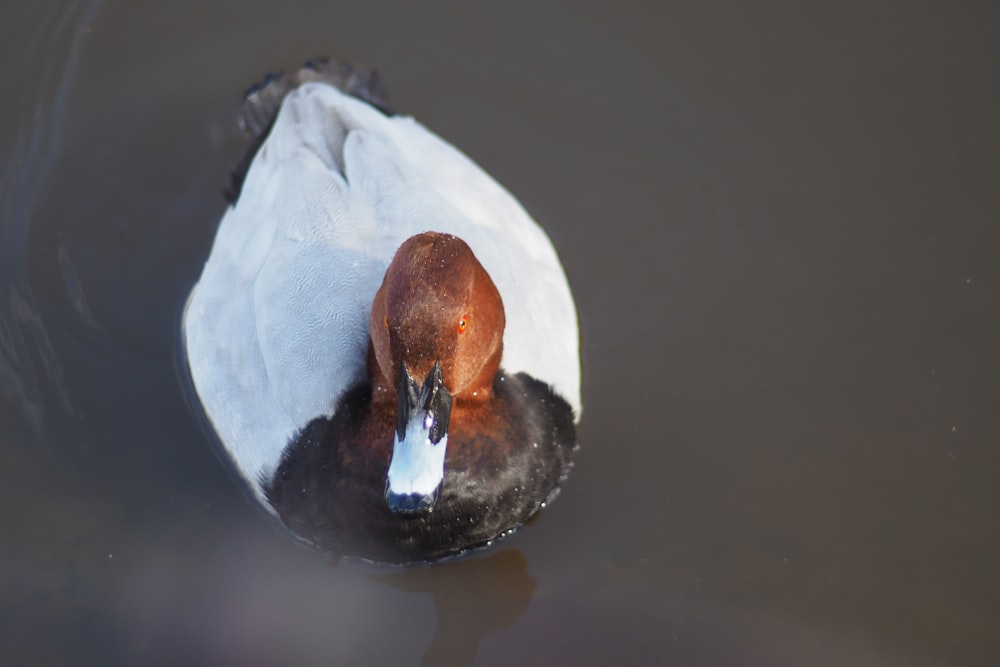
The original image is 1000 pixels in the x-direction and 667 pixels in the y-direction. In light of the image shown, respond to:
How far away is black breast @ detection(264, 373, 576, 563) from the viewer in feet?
13.9

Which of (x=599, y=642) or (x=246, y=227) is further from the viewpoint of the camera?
(x=246, y=227)

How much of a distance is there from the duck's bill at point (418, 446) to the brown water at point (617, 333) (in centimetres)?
99

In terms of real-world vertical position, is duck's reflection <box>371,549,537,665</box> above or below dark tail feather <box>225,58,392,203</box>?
below

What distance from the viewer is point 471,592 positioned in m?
4.64

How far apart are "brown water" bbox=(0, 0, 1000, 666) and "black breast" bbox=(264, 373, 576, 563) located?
319mm

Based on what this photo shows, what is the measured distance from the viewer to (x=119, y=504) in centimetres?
480

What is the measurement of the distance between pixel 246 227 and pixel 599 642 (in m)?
2.31

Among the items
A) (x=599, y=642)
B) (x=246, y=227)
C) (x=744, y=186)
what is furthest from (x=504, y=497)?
(x=744, y=186)

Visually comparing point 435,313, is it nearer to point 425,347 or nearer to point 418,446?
point 425,347

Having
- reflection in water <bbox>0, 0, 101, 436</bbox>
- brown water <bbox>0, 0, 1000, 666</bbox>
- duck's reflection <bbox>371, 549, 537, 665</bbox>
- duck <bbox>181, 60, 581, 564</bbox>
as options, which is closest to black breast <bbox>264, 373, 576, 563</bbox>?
duck <bbox>181, 60, 581, 564</bbox>

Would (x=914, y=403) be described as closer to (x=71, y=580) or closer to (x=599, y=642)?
(x=599, y=642)

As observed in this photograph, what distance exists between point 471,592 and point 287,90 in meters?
2.57

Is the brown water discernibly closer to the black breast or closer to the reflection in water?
the reflection in water

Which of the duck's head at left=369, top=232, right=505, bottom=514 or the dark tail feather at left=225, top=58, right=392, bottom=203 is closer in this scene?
the duck's head at left=369, top=232, right=505, bottom=514
